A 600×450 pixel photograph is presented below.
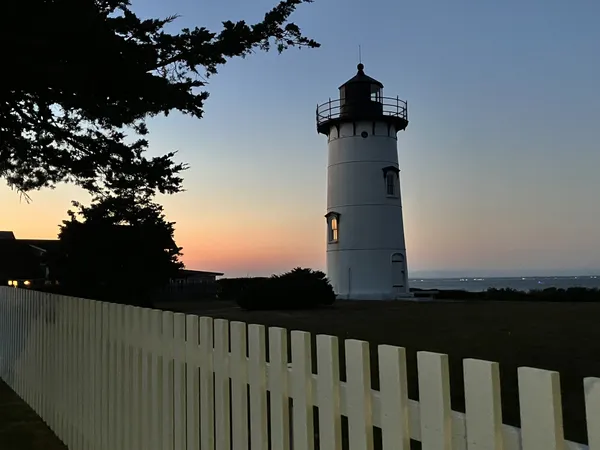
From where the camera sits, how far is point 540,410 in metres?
1.68

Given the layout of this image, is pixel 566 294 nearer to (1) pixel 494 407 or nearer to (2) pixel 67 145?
(2) pixel 67 145

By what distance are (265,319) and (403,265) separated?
13.4 meters

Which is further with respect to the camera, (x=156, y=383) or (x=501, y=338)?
(x=501, y=338)

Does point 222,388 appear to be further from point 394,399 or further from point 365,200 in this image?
point 365,200

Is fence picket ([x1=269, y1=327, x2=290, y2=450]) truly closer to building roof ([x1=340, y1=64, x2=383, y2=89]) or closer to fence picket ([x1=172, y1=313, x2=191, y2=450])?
fence picket ([x1=172, y1=313, x2=191, y2=450])

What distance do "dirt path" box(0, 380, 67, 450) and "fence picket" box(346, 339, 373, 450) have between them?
4.25 meters

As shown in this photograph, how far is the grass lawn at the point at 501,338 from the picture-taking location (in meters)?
7.16

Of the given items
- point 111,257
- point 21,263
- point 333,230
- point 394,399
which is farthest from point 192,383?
point 21,263

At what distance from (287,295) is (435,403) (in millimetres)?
21273

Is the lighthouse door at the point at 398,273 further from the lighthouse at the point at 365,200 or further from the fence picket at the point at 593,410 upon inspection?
the fence picket at the point at 593,410

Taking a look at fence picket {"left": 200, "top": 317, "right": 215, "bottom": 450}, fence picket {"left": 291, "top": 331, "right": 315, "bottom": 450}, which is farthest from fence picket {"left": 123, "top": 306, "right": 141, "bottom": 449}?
fence picket {"left": 291, "top": 331, "right": 315, "bottom": 450}

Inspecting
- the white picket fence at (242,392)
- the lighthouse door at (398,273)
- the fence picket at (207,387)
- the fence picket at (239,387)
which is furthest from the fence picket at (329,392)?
the lighthouse door at (398,273)

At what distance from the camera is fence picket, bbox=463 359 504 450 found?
181 cm

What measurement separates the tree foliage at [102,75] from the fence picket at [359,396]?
3904 millimetres
